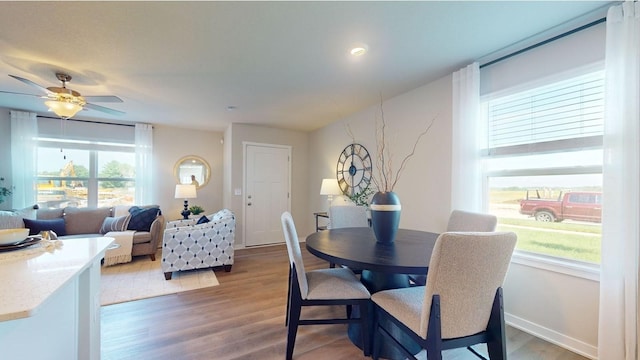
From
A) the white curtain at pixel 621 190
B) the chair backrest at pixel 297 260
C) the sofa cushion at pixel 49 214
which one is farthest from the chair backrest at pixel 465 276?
the sofa cushion at pixel 49 214

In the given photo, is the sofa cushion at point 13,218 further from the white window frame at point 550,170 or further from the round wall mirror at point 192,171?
the white window frame at point 550,170

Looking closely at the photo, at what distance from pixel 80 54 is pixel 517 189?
160 inches

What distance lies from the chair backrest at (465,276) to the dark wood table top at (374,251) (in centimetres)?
21

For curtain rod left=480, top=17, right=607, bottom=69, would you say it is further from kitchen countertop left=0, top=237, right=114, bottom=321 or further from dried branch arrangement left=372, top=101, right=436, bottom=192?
kitchen countertop left=0, top=237, right=114, bottom=321

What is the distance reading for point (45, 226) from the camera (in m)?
3.64

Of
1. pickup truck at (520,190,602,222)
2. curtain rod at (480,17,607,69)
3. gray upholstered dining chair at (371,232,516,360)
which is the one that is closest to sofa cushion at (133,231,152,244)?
gray upholstered dining chair at (371,232,516,360)

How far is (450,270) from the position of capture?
46.6 inches

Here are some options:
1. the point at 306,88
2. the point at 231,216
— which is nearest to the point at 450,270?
the point at 306,88

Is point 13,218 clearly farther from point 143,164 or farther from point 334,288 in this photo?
point 334,288

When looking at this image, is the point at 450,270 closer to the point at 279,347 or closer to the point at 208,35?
the point at 279,347

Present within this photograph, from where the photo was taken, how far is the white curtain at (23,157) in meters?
3.89

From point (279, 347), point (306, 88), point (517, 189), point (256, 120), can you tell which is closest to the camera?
point (279, 347)

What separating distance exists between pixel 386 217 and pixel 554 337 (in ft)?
5.15

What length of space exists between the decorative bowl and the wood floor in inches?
42.5
